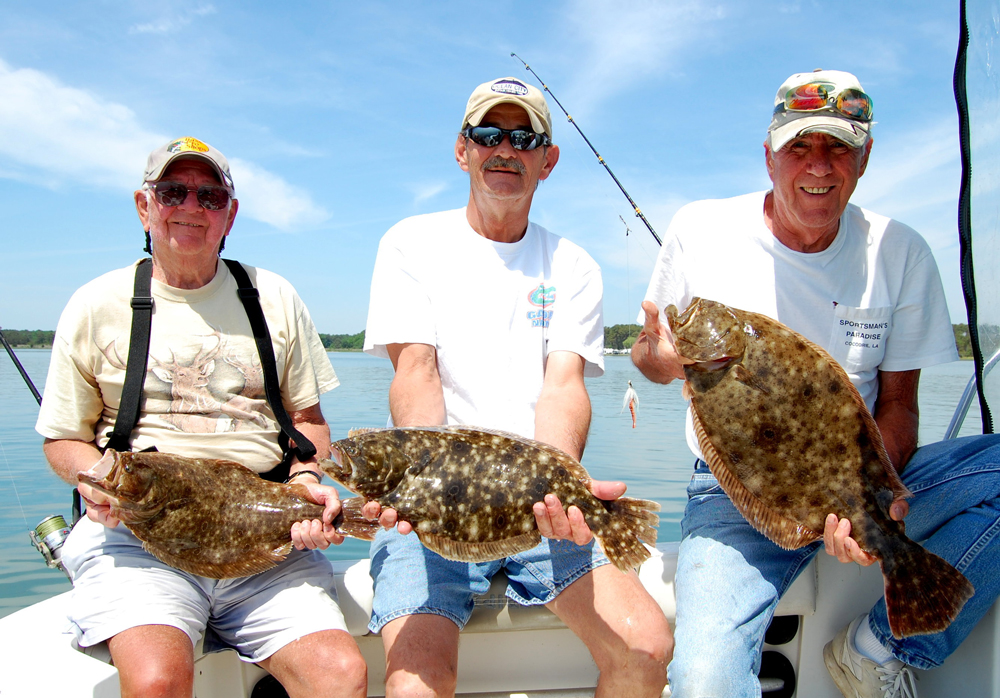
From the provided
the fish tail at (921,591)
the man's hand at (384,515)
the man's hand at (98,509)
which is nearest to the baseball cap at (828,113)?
the fish tail at (921,591)

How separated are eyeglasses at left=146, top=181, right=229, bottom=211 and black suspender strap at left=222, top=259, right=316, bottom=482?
425mm

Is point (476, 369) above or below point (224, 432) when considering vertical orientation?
above

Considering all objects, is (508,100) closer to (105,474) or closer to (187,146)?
(187,146)

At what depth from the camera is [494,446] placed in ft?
7.90

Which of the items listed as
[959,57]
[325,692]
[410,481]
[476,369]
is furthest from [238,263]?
[959,57]

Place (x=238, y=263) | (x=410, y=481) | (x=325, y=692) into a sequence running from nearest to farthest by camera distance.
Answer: (x=410, y=481) < (x=325, y=692) < (x=238, y=263)

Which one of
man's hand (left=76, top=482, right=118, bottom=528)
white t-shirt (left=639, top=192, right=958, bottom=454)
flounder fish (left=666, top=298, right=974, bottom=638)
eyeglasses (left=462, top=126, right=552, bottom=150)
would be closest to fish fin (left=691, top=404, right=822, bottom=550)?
flounder fish (left=666, top=298, right=974, bottom=638)

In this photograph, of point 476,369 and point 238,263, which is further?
point 238,263

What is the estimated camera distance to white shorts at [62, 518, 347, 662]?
2.54m

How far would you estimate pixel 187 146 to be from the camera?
3.19m

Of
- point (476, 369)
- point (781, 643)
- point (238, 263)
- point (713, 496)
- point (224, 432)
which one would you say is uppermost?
point (238, 263)

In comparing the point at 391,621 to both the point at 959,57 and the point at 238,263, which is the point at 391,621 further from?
the point at 959,57

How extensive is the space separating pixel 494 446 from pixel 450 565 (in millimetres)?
702

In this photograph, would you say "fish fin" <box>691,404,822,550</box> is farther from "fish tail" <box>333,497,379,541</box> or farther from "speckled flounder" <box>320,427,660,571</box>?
"fish tail" <box>333,497,379,541</box>
